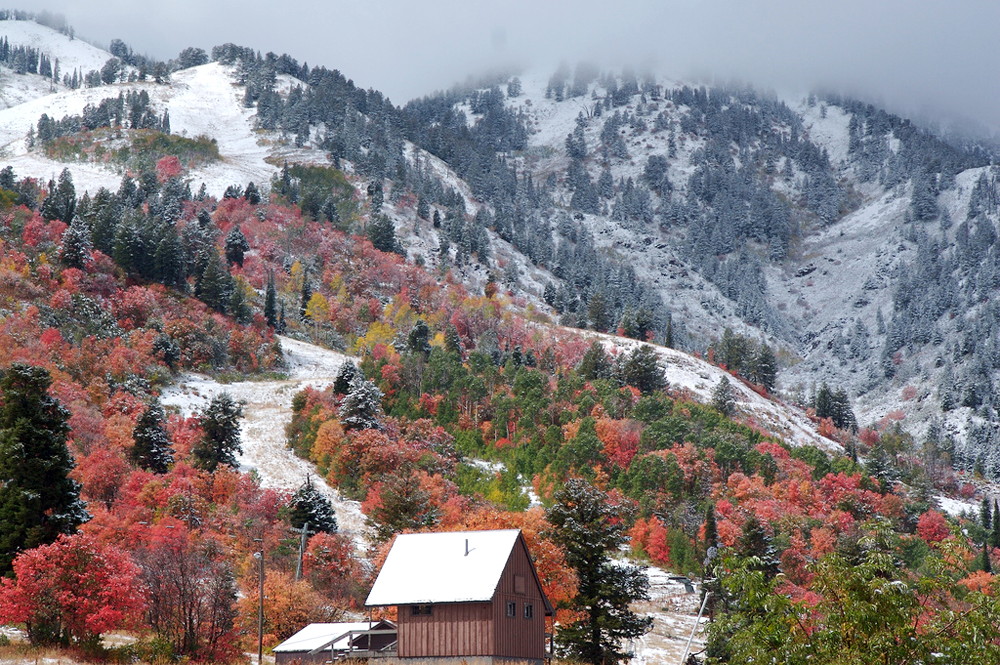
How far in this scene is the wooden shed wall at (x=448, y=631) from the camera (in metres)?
45.5

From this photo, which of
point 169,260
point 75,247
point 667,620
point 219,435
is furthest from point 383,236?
point 667,620

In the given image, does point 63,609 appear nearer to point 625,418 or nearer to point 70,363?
point 70,363

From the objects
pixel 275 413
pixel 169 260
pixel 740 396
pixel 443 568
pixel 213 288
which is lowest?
pixel 443 568

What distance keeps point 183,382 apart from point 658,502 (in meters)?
58.9

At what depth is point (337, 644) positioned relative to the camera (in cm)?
4784

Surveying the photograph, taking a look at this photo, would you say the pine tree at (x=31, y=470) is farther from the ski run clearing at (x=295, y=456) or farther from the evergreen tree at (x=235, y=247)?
the evergreen tree at (x=235, y=247)

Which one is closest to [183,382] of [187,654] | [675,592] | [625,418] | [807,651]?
[625,418]

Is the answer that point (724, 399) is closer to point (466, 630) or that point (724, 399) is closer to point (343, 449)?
point (343, 449)

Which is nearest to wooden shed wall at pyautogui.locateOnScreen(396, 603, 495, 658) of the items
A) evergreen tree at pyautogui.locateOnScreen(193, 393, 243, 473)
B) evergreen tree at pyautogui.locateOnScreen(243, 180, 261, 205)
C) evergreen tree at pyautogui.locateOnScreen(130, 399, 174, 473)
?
evergreen tree at pyautogui.locateOnScreen(130, 399, 174, 473)

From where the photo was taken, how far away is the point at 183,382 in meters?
111

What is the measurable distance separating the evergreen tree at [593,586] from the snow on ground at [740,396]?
89060 mm

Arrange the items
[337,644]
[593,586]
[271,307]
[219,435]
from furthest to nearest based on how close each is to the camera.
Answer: [271,307], [219,435], [593,586], [337,644]

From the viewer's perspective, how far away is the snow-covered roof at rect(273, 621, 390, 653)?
4712 centimetres

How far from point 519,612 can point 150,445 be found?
161 ft
